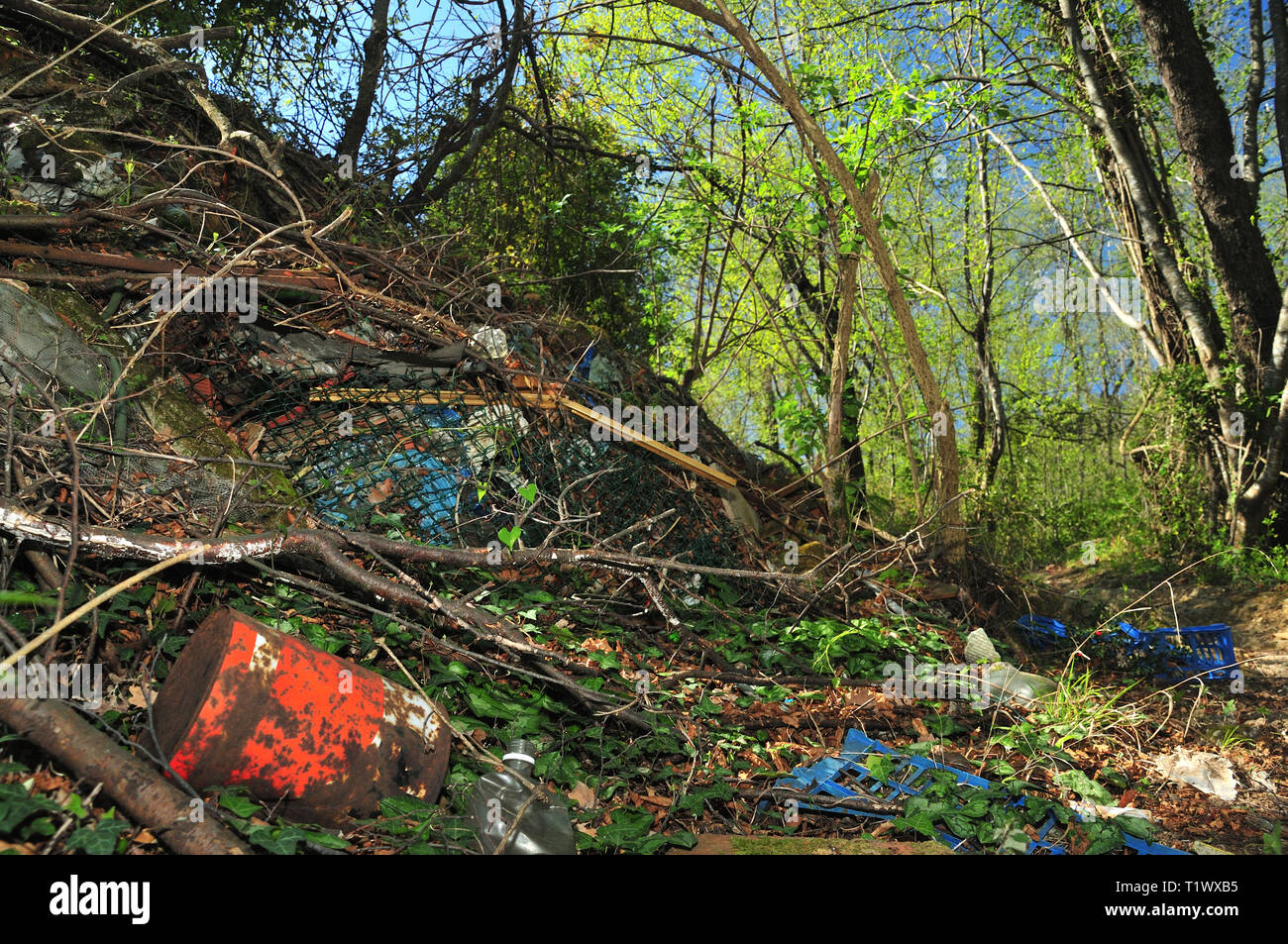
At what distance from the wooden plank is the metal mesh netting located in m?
0.01

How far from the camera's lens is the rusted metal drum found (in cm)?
229

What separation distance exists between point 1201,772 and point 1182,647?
77.1 inches

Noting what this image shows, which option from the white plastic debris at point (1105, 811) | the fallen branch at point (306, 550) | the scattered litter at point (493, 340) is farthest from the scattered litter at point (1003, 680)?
the scattered litter at point (493, 340)

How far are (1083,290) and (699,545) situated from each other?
7039 millimetres

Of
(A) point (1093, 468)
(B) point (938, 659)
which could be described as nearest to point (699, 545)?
(B) point (938, 659)

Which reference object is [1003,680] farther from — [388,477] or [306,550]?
[306,550]

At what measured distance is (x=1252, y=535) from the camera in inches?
286

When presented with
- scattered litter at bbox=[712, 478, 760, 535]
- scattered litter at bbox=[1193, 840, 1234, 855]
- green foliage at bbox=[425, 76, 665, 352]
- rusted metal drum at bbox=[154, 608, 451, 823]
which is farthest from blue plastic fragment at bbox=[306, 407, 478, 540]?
green foliage at bbox=[425, 76, 665, 352]

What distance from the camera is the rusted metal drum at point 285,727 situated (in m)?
2.29

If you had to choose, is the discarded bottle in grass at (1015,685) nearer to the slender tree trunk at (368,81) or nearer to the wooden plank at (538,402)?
the wooden plank at (538,402)

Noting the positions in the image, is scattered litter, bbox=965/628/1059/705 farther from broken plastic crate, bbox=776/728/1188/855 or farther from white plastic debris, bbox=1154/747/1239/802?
broken plastic crate, bbox=776/728/1188/855

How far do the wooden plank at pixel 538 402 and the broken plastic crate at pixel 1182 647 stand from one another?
9.36 feet
